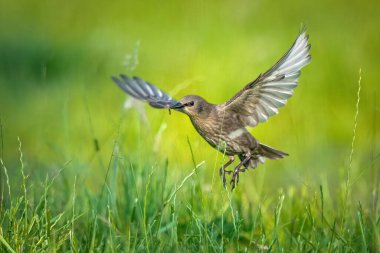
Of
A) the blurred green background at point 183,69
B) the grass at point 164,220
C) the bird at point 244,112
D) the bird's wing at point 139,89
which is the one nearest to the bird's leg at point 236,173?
the bird at point 244,112

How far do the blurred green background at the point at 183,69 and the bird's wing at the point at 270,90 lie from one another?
1077 millimetres

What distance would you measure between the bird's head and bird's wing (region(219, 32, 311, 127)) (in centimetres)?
10

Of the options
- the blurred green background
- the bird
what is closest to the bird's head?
the bird

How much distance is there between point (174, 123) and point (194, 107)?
3.57 meters

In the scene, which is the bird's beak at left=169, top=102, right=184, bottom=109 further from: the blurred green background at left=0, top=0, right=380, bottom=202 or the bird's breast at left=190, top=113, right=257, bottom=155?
the blurred green background at left=0, top=0, right=380, bottom=202

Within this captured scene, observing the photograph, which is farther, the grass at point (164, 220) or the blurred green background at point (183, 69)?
the blurred green background at point (183, 69)

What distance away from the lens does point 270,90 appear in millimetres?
4023

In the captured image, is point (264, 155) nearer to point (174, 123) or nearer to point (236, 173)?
point (236, 173)

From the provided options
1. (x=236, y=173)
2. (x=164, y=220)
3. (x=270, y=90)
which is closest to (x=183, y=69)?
(x=164, y=220)

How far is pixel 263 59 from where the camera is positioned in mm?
8836

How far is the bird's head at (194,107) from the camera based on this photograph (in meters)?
4.07

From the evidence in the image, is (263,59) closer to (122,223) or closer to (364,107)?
(364,107)

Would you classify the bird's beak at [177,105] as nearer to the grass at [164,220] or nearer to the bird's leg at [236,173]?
the grass at [164,220]

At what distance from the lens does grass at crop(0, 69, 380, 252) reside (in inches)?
132
